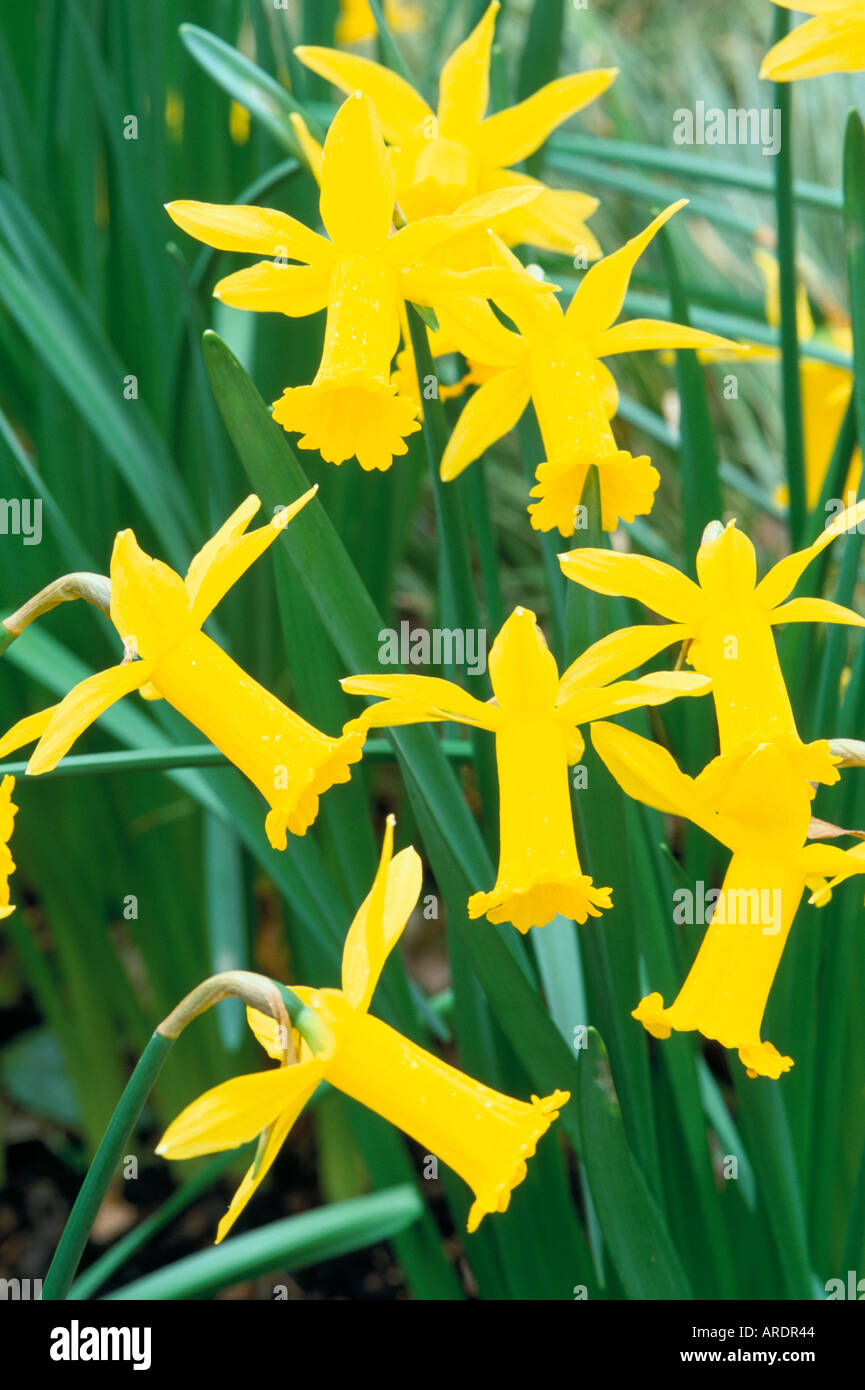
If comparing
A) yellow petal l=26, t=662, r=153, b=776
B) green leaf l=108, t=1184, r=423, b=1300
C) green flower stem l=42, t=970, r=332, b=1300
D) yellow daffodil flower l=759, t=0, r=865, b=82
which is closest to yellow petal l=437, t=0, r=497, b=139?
yellow daffodil flower l=759, t=0, r=865, b=82

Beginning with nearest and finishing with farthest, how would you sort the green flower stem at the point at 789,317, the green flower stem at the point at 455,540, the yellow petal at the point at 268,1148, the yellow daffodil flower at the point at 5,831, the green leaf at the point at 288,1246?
the yellow petal at the point at 268,1148 < the yellow daffodil flower at the point at 5,831 < the green flower stem at the point at 455,540 < the green leaf at the point at 288,1246 < the green flower stem at the point at 789,317

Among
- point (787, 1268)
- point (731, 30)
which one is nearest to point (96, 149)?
point (787, 1268)

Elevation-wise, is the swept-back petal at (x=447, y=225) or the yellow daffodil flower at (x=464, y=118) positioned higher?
the yellow daffodil flower at (x=464, y=118)

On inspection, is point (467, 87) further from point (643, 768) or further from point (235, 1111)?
point (235, 1111)

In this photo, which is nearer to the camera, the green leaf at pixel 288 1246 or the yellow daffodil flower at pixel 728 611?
the yellow daffodil flower at pixel 728 611

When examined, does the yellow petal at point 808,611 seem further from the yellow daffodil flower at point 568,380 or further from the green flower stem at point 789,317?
the green flower stem at point 789,317

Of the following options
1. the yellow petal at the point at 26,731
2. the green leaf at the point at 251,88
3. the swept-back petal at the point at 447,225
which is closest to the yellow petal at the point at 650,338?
the swept-back petal at the point at 447,225

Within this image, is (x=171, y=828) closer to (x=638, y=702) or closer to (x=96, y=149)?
(x=96, y=149)

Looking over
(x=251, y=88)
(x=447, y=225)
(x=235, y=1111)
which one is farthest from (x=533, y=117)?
(x=235, y=1111)
